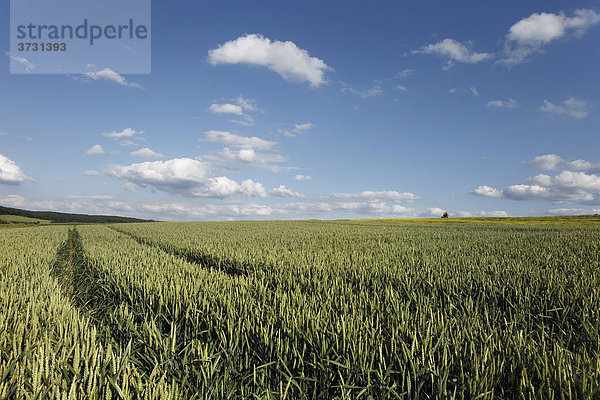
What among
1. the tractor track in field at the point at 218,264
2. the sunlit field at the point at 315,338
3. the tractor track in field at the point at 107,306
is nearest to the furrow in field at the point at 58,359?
the sunlit field at the point at 315,338

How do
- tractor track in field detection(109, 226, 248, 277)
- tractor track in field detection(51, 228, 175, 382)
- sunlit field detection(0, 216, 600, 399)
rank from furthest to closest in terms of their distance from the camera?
tractor track in field detection(109, 226, 248, 277), tractor track in field detection(51, 228, 175, 382), sunlit field detection(0, 216, 600, 399)

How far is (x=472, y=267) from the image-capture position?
5.88m

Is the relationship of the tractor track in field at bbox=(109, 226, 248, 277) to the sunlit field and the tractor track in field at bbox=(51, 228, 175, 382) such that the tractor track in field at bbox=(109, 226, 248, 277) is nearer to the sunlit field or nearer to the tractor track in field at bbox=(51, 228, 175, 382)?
the sunlit field

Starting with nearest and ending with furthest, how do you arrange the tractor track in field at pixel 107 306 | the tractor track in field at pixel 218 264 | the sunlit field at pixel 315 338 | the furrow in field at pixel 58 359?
the furrow in field at pixel 58 359 → the sunlit field at pixel 315 338 → the tractor track in field at pixel 107 306 → the tractor track in field at pixel 218 264

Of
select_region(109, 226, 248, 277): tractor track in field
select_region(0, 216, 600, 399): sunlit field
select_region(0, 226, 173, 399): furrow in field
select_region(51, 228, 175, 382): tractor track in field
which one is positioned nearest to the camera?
select_region(0, 226, 173, 399): furrow in field

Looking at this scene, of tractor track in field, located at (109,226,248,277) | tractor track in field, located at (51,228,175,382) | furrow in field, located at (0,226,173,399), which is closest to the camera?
furrow in field, located at (0,226,173,399)

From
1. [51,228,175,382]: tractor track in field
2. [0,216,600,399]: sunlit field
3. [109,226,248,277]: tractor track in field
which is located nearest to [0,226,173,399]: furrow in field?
[0,216,600,399]: sunlit field

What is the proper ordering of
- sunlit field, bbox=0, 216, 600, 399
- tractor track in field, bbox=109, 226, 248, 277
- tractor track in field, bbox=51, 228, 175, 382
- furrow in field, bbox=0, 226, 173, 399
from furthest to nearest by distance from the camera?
tractor track in field, bbox=109, 226, 248, 277, tractor track in field, bbox=51, 228, 175, 382, sunlit field, bbox=0, 216, 600, 399, furrow in field, bbox=0, 226, 173, 399

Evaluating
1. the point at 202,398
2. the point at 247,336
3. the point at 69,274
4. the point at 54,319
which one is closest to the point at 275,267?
the point at 247,336

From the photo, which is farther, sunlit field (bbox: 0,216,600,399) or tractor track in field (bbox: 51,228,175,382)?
tractor track in field (bbox: 51,228,175,382)

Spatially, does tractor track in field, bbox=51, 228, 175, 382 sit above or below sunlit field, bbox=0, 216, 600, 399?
below

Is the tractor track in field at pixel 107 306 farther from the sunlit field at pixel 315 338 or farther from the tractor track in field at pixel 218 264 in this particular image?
the tractor track in field at pixel 218 264

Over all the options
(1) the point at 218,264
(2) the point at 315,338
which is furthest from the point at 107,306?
(2) the point at 315,338

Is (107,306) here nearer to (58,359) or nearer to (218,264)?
(218,264)
